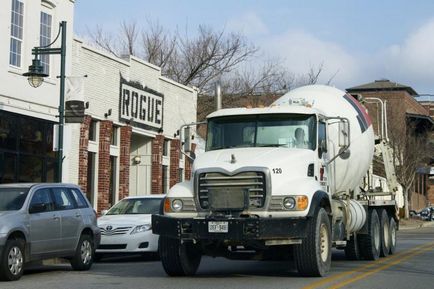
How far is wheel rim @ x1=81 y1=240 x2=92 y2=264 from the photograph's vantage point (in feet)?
48.8

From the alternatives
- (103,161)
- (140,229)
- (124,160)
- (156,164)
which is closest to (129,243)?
(140,229)

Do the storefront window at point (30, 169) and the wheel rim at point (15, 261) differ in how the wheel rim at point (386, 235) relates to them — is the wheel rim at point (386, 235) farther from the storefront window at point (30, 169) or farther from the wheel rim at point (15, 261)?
the storefront window at point (30, 169)

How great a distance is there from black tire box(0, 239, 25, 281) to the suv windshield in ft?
2.38

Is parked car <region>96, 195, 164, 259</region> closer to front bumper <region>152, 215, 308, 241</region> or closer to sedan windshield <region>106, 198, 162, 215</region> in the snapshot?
sedan windshield <region>106, 198, 162, 215</region>

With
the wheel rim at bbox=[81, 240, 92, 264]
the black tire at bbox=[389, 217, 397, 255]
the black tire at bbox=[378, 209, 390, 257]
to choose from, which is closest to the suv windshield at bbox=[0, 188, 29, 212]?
the wheel rim at bbox=[81, 240, 92, 264]

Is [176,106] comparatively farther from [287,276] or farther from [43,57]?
[287,276]

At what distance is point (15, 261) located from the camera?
41.8 feet

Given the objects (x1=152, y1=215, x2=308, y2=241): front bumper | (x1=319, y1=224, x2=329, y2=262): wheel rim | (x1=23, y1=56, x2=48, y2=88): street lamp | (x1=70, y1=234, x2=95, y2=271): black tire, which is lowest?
(x1=70, y1=234, x2=95, y2=271): black tire

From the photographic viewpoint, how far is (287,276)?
13000mm

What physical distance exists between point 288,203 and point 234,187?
90 cm

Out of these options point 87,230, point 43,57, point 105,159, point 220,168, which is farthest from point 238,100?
point 220,168

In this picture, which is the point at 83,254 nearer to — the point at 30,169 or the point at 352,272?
the point at 352,272

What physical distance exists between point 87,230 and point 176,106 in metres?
16.6

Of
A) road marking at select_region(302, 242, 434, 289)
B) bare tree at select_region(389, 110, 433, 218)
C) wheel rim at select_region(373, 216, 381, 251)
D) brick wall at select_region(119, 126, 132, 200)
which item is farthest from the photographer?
bare tree at select_region(389, 110, 433, 218)
